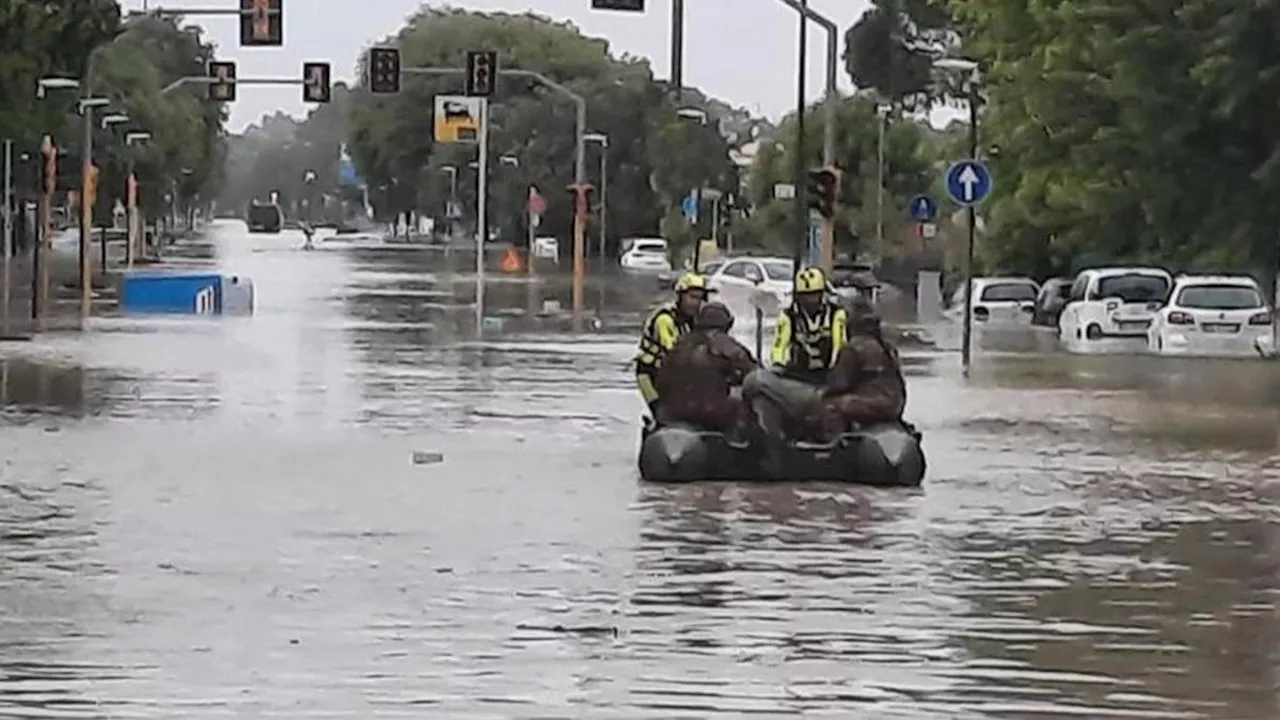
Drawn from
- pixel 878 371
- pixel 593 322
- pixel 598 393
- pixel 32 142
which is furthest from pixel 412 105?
pixel 878 371

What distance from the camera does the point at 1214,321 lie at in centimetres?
4544

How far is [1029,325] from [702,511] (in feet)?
141

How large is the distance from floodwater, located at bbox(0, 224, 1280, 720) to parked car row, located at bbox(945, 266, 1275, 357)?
1436 cm

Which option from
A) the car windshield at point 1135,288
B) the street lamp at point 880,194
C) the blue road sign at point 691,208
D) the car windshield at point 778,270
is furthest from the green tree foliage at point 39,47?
the blue road sign at point 691,208

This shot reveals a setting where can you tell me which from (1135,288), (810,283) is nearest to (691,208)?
(1135,288)

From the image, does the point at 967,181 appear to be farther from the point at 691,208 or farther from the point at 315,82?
the point at 691,208

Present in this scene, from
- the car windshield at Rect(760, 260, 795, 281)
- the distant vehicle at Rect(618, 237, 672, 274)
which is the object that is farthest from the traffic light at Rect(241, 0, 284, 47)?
the distant vehicle at Rect(618, 237, 672, 274)

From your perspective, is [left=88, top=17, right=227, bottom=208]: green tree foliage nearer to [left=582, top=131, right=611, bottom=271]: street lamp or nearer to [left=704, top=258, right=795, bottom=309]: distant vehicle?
[left=582, top=131, right=611, bottom=271]: street lamp

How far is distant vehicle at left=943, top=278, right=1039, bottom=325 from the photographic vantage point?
62.2m

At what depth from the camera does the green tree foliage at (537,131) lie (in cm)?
12306

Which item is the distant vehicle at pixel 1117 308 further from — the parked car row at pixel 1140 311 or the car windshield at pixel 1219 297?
the car windshield at pixel 1219 297

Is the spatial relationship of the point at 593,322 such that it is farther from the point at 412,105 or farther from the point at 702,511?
the point at 412,105

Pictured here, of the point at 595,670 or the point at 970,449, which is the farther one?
the point at 970,449

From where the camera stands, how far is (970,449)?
82.0 ft
